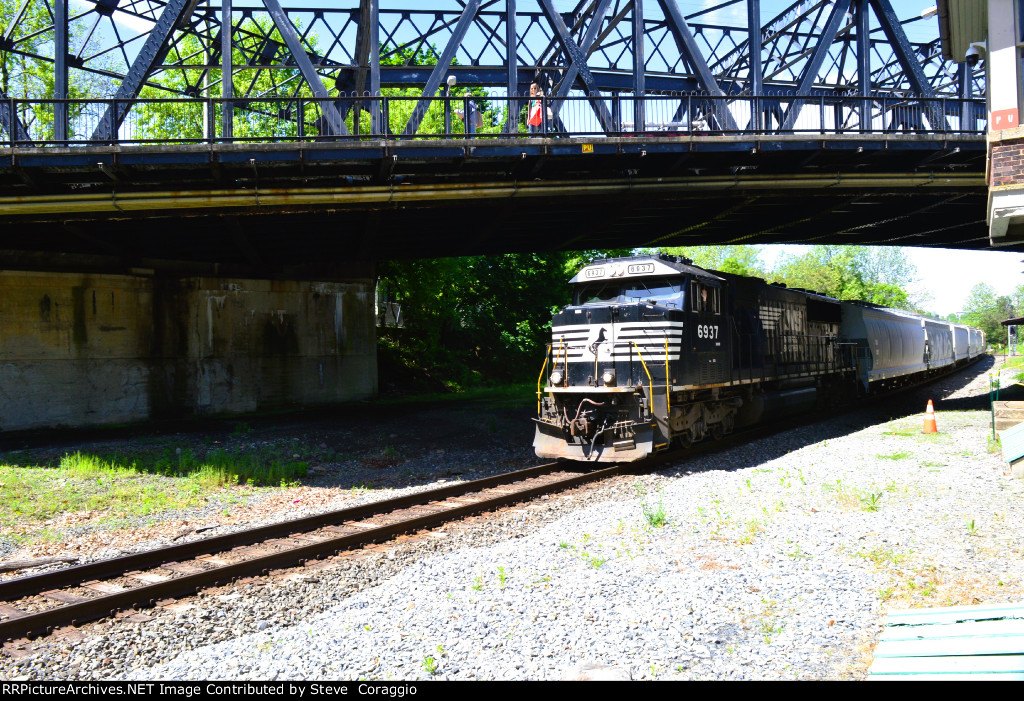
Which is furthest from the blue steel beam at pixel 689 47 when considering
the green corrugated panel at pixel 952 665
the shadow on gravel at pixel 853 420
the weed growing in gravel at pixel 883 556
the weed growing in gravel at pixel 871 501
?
the green corrugated panel at pixel 952 665

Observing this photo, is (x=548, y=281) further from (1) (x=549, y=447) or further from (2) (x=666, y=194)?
(1) (x=549, y=447)

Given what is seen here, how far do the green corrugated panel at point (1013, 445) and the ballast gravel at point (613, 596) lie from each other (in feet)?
1.38

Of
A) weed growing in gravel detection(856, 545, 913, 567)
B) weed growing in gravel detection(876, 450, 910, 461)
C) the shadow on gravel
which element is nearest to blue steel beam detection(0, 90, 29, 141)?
the shadow on gravel

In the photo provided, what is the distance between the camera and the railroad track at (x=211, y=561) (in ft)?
19.5

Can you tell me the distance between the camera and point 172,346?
64.8 ft

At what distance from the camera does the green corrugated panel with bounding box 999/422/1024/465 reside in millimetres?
9445

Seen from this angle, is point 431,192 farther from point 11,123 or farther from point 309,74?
point 11,123

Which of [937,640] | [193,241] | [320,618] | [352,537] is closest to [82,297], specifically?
[193,241]

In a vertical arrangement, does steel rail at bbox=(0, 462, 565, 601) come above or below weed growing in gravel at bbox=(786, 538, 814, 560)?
below

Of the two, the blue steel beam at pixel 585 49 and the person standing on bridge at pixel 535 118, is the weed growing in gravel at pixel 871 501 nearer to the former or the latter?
the person standing on bridge at pixel 535 118

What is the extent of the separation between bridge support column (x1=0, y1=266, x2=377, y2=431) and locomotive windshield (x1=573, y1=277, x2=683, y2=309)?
12.1m

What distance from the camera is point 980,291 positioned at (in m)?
126

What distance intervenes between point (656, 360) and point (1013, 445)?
517 cm

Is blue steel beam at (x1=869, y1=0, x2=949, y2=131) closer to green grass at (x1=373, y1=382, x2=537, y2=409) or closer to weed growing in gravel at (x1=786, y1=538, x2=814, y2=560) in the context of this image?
green grass at (x1=373, y1=382, x2=537, y2=409)
